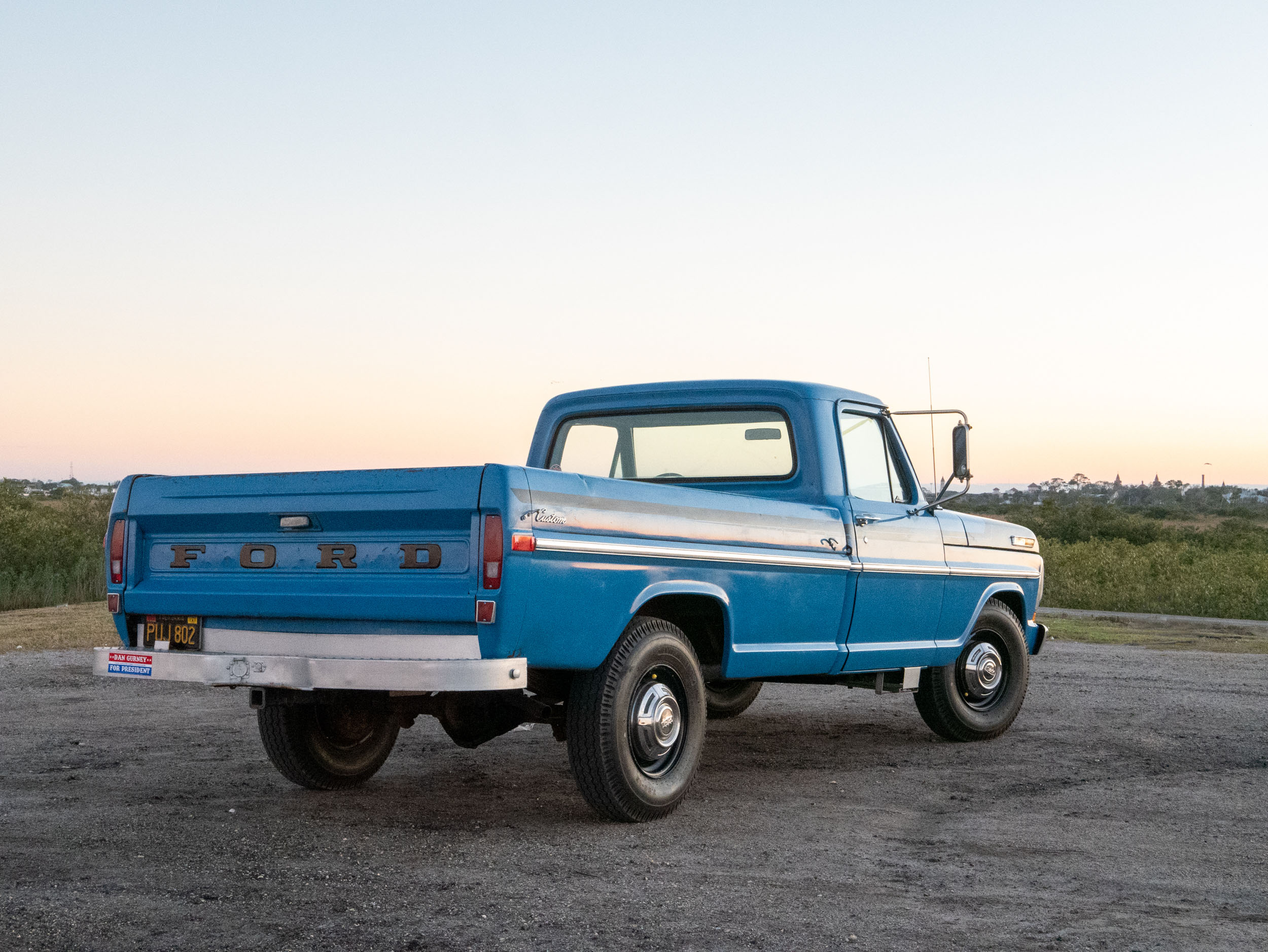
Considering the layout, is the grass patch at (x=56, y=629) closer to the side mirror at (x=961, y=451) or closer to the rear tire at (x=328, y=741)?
the rear tire at (x=328, y=741)

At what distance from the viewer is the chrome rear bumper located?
5004 millimetres

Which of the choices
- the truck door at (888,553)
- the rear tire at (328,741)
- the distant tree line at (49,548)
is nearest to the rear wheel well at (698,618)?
the truck door at (888,553)

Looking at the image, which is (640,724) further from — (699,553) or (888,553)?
(888,553)

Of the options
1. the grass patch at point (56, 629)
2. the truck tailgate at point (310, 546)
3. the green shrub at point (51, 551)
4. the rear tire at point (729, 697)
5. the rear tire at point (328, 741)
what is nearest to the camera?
the truck tailgate at point (310, 546)

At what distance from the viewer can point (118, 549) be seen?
19.5 ft

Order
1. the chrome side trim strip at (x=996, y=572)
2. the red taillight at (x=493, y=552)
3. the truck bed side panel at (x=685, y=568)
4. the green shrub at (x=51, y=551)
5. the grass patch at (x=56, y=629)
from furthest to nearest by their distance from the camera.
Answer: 1. the green shrub at (x=51, y=551)
2. the grass patch at (x=56, y=629)
3. the chrome side trim strip at (x=996, y=572)
4. the truck bed side panel at (x=685, y=568)
5. the red taillight at (x=493, y=552)

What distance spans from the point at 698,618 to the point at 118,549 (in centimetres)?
282

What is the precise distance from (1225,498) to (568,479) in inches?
3742

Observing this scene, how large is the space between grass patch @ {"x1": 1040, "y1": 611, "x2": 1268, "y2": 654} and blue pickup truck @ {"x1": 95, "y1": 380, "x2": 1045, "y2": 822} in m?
8.81

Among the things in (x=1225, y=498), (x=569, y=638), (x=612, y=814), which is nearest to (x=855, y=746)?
(x=612, y=814)

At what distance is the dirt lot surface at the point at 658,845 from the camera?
4.25 metres

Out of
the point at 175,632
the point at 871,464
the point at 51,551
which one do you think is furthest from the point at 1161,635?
the point at 51,551

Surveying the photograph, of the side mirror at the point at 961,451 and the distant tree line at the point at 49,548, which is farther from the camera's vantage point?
the distant tree line at the point at 49,548

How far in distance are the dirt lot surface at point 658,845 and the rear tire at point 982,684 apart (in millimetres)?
214
